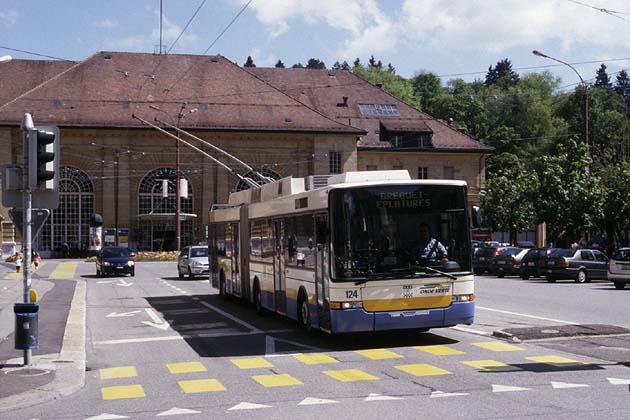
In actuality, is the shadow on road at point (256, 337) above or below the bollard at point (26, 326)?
below

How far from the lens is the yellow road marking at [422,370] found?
41.1ft

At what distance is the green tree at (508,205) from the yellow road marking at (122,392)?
5644 cm

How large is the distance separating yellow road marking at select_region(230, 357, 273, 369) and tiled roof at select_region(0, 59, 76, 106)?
66.3 metres

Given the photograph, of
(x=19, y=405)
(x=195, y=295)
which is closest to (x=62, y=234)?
(x=195, y=295)

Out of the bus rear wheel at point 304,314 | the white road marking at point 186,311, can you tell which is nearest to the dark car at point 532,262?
the white road marking at point 186,311

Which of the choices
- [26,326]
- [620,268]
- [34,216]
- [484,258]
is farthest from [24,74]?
[26,326]

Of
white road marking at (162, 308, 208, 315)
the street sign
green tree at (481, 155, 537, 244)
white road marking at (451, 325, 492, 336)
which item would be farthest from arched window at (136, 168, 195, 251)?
the street sign

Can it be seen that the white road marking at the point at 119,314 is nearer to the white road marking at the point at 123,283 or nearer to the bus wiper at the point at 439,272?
the bus wiper at the point at 439,272

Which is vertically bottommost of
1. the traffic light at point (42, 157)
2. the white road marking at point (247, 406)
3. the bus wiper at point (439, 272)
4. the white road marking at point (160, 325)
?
the white road marking at point (247, 406)

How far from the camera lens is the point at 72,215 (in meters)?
77.8

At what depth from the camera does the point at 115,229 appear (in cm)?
7762

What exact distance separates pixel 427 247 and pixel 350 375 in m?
3.64

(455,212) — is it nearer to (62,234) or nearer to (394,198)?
(394,198)

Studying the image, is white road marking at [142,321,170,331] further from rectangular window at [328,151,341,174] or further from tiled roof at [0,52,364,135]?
rectangular window at [328,151,341,174]
